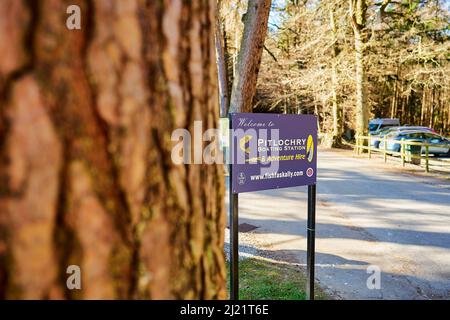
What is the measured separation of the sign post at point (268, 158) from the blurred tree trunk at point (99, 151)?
2502 mm

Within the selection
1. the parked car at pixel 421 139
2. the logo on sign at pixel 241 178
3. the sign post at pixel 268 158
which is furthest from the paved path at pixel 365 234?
the parked car at pixel 421 139

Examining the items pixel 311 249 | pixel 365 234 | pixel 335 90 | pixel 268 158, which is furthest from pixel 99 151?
pixel 335 90

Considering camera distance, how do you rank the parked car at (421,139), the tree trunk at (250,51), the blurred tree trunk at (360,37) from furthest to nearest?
the parked car at (421,139)
the blurred tree trunk at (360,37)
the tree trunk at (250,51)

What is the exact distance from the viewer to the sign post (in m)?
3.60

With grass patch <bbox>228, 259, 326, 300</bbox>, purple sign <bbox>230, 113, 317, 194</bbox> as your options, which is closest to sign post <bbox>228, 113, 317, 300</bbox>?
purple sign <bbox>230, 113, 317, 194</bbox>

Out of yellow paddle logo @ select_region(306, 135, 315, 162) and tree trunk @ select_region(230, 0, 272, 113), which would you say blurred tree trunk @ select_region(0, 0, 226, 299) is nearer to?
yellow paddle logo @ select_region(306, 135, 315, 162)

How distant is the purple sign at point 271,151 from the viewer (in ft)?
11.8

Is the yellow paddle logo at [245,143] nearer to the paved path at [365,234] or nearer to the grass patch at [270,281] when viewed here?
the grass patch at [270,281]

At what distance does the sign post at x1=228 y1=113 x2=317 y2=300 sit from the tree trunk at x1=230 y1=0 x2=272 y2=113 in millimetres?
2569

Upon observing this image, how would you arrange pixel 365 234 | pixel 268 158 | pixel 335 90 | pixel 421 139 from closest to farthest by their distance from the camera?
1. pixel 268 158
2. pixel 365 234
3. pixel 421 139
4. pixel 335 90

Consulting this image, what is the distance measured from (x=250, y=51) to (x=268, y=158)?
10.3 feet

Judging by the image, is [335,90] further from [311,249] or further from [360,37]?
[311,249]

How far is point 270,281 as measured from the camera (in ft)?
16.1

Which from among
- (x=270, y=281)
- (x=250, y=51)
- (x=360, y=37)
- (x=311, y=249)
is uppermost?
(x=360, y=37)
